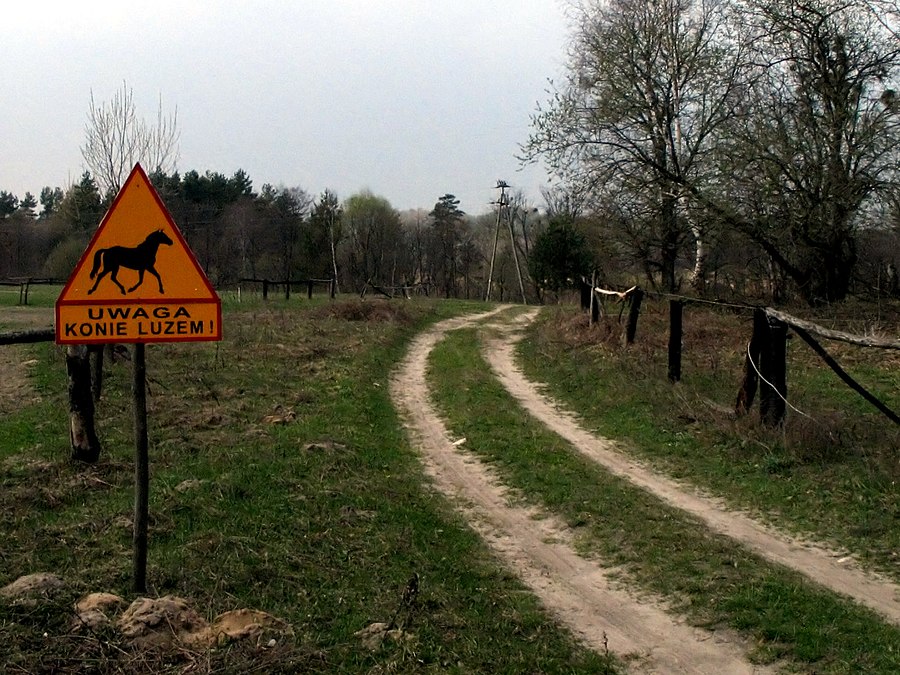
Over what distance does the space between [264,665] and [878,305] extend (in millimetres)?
19106

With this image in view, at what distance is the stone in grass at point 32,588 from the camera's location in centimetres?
470

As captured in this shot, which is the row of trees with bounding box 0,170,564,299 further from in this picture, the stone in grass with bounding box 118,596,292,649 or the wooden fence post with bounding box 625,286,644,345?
the stone in grass with bounding box 118,596,292,649

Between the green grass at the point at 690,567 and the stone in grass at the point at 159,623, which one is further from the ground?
the stone in grass at the point at 159,623

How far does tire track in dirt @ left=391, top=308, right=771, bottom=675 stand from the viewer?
465 centimetres

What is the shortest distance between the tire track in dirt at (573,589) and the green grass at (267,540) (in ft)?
0.64

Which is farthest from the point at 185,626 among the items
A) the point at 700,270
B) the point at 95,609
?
the point at 700,270

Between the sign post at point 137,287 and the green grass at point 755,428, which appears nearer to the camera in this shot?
the sign post at point 137,287

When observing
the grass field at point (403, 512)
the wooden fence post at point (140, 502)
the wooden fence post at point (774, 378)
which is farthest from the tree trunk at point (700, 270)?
the wooden fence post at point (140, 502)

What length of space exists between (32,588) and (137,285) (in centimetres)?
191

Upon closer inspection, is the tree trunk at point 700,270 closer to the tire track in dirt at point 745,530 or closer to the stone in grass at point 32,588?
the tire track in dirt at point 745,530

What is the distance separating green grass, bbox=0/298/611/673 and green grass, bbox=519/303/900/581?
287 cm

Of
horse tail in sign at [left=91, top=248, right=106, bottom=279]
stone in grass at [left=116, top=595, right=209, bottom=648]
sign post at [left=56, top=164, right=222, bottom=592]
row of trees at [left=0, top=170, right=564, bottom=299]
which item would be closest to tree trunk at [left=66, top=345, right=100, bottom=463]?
sign post at [left=56, top=164, right=222, bottom=592]

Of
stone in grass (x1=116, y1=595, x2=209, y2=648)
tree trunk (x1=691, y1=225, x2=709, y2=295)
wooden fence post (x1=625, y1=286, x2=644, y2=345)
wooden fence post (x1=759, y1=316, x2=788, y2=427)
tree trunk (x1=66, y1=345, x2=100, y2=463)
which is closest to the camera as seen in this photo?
stone in grass (x1=116, y1=595, x2=209, y2=648)

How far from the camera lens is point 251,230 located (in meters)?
67.1
